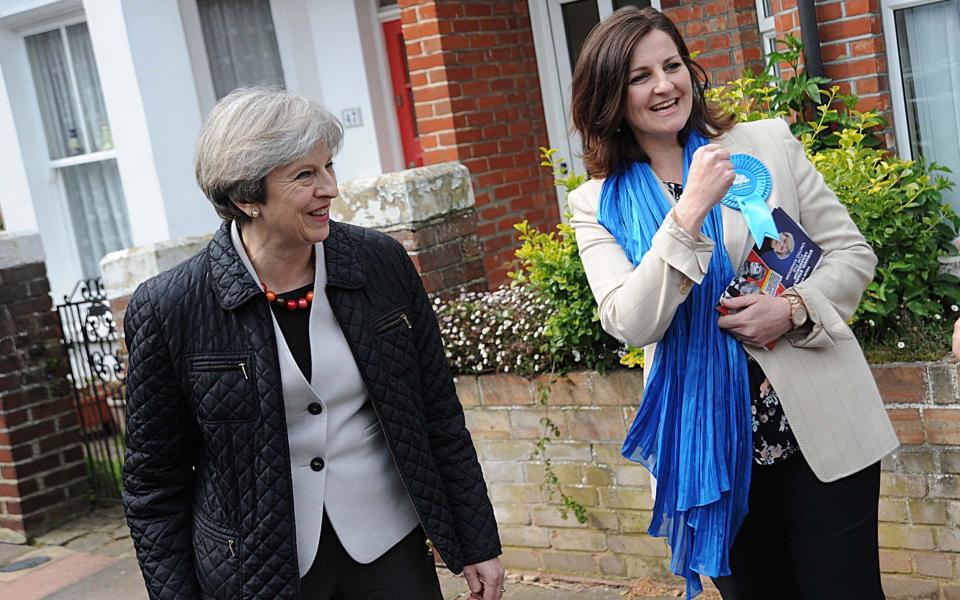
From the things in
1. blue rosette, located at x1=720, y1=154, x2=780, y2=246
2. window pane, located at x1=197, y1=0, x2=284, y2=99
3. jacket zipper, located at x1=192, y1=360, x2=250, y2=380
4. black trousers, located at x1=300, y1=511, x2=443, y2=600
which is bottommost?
black trousers, located at x1=300, y1=511, x2=443, y2=600

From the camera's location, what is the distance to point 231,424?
256 cm

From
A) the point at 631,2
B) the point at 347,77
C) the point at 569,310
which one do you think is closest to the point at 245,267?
the point at 569,310

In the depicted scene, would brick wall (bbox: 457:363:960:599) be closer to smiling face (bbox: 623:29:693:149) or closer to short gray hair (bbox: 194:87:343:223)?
smiling face (bbox: 623:29:693:149)

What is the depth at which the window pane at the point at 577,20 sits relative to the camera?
7.72 metres

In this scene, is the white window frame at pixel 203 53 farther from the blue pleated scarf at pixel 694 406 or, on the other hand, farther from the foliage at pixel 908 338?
the blue pleated scarf at pixel 694 406

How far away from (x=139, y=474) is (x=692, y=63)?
1.76 meters

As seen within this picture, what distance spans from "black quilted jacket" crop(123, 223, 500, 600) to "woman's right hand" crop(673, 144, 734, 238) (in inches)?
29.5

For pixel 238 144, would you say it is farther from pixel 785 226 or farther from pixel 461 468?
pixel 785 226

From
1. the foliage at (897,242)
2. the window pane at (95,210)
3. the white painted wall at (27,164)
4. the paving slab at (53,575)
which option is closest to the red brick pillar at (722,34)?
the foliage at (897,242)

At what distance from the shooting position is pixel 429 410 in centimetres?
283

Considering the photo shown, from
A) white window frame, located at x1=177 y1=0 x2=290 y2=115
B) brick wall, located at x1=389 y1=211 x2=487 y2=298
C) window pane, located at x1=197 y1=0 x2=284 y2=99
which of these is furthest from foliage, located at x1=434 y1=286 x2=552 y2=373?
window pane, located at x1=197 y1=0 x2=284 y2=99

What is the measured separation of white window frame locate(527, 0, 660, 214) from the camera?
794 centimetres

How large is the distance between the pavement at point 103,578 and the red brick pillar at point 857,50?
2335 millimetres

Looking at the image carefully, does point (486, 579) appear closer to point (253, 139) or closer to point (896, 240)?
point (253, 139)
